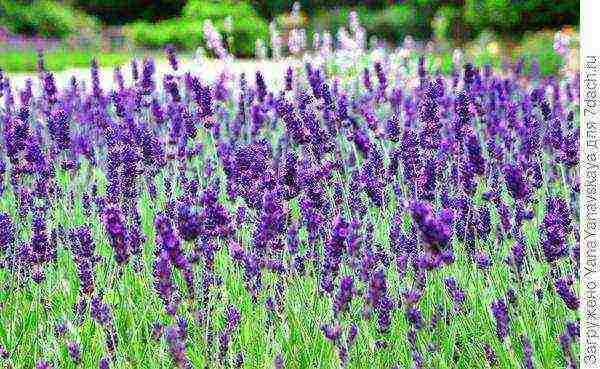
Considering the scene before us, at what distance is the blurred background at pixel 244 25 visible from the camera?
14906 millimetres

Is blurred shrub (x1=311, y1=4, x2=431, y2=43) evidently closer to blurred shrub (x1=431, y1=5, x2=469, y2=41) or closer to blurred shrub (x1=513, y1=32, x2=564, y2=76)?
blurred shrub (x1=431, y1=5, x2=469, y2=41)

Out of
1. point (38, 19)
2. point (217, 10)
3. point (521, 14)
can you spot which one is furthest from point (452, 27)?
point (38, 19)

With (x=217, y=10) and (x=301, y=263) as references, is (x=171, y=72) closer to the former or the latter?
(x=217, y=10)

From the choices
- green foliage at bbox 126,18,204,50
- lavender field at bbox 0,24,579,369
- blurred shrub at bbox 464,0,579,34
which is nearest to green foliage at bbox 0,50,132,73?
green foliage at bbox 126,18,204,50

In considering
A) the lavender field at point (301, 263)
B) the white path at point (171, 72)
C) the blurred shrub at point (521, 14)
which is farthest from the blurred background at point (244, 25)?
the lavender field at point (301, 263)

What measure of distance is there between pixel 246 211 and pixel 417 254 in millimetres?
909

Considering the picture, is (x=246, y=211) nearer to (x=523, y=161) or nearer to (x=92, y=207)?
(x=92, y=207)

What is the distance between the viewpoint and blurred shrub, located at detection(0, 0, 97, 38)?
19.5m

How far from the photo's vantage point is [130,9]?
71.7 feet

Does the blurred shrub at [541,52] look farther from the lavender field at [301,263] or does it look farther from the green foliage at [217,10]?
the lavender field at [301,263]

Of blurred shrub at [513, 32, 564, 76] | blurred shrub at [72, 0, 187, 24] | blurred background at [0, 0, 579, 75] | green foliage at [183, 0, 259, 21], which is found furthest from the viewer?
blurred shrub at [72, 0, 187, 24]

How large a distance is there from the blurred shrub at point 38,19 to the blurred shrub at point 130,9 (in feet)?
5.20

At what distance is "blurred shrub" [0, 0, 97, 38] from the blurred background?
0.06 ft

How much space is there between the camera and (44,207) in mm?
3756
